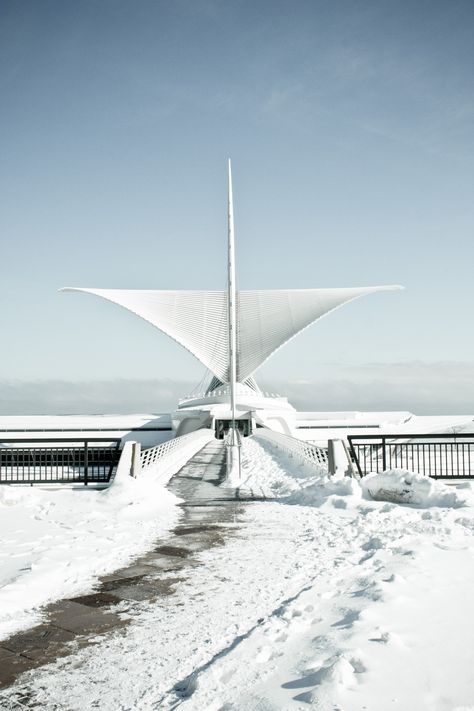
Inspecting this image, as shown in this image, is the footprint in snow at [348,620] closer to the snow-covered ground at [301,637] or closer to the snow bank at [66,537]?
the snow-covered ground at [301,637]

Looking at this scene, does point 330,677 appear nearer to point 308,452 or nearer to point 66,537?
point 66,537

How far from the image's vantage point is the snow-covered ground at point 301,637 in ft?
10.1

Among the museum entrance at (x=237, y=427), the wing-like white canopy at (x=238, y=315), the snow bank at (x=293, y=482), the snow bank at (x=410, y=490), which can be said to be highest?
the wing-like white canopy at (x=238, y=315)

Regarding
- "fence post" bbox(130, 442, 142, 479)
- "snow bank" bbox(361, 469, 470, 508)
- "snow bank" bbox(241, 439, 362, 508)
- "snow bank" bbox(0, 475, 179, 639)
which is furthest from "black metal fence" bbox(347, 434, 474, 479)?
"snow bank" bbox(0, 475, 179, 639)

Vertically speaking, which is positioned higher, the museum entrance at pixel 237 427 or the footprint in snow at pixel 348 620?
the footprint in snow at pixel 348 620

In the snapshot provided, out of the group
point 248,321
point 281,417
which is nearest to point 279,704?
point 281,417

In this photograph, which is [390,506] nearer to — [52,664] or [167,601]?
[167,601]

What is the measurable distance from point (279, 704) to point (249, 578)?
2851 millimetres

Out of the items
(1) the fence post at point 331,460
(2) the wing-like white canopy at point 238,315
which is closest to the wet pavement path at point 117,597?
(1) the fence post at point 331,460

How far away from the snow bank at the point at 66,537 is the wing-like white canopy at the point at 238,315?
37.8 metres

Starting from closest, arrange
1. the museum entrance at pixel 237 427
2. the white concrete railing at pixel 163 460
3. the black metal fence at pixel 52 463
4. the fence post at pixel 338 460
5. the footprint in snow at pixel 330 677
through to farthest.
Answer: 1. the footprint in snow at pixel 330 677
2. the fence post at pixel 338 460
3. the white concrete railing at pixel 163 460
4. the black metal fence at pixel 52 463
5. the museum entrance at pixel 237 427

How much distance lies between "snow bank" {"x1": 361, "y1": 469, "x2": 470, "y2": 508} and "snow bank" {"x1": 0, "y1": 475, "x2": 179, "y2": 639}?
337cm

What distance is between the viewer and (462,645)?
3.64m

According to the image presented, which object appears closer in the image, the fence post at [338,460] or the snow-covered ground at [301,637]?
the snow-covered ground at [301,637]
